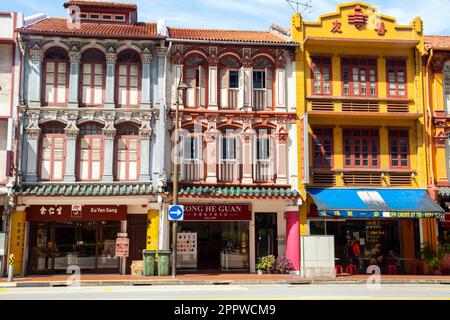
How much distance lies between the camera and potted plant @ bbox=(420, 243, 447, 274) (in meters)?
21.8

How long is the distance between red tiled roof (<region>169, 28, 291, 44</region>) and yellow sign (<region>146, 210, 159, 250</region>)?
7.97 meters

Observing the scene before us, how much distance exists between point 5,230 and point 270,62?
1356cm

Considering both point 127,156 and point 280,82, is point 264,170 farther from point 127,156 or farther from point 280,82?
point 127,156

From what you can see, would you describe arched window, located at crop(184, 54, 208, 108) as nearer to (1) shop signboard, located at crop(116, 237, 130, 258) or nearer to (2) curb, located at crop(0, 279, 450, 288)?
(1) shop signboard, located at crop(116, 237, 130, 258)

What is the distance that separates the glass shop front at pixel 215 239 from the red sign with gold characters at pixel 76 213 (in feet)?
9.49

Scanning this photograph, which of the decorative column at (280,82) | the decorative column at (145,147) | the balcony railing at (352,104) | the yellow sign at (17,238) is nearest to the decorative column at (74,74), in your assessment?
the decorative column at (145,147)

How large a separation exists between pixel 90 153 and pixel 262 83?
27.3 ft

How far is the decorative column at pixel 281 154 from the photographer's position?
74.8 ft

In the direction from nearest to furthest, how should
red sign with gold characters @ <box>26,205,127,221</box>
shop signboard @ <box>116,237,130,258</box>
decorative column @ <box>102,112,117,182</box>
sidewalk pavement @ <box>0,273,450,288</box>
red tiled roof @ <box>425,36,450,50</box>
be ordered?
sidewalk pavement @ <box>0,273,450,288</box> < shop signboard @ <box>116,237,130,258</box> < red sign with gold characters @ <box>26,205,127,221</box> < decorative column @ <box>102,112,117,182</box> < red tiled roof @ <box>425,36,450,50</box>

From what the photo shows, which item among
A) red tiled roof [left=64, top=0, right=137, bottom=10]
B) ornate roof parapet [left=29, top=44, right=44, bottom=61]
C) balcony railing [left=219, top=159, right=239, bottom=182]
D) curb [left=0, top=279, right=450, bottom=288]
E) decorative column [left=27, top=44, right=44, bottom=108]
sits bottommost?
curb [left=0, top=279, right=450, bottom=288]

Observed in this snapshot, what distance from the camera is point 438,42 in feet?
83.2

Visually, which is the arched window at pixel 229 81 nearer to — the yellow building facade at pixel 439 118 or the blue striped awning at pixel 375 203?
the blue striped awning at pixel 375 203

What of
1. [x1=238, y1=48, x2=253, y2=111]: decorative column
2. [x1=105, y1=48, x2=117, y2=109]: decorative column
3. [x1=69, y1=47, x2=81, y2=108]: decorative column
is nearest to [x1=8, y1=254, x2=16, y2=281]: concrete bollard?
[x1=69, y1=47, x2=81, y2=108]: decorative column
